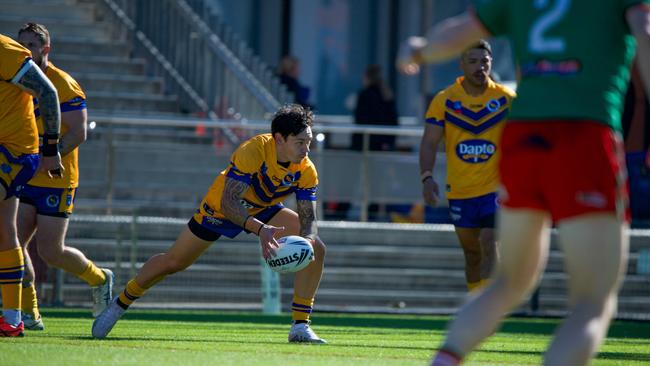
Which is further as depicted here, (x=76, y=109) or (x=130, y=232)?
(x=130, y=232)

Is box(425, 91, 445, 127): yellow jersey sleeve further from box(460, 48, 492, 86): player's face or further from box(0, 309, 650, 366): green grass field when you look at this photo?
box(0, 309, 650, 366): green grass field

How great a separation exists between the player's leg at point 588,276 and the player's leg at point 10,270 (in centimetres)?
450

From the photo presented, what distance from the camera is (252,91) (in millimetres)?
17188

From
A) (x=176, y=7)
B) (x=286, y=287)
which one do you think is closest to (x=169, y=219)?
(x=286, y=287)

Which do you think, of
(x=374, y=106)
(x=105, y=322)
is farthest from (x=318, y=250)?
(x=374, y=106)

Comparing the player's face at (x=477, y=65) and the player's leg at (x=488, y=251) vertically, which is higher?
the player's face at (x=477, y=65)

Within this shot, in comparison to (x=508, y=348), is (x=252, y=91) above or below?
above

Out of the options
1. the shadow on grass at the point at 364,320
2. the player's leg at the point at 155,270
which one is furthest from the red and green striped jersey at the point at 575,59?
the shadow on grass at the point at 364,320

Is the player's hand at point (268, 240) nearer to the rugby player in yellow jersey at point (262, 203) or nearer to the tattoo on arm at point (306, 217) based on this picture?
the rugby player in yellow jersey at point (262, 203)

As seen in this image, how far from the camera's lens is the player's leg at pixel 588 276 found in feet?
17.2

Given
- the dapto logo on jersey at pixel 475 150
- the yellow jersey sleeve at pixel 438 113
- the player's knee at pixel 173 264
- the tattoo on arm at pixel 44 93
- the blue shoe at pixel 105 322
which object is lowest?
the blue shoe at pixel 105 322

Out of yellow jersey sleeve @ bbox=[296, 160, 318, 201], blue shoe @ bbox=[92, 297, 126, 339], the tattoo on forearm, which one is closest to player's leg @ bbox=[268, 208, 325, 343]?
yellow jersey sleeve @ bbox=[296, 160, 318, 201]

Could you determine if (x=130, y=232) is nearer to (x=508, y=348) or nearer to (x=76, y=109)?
(x=76, y=109)

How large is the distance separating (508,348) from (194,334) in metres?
2.36
